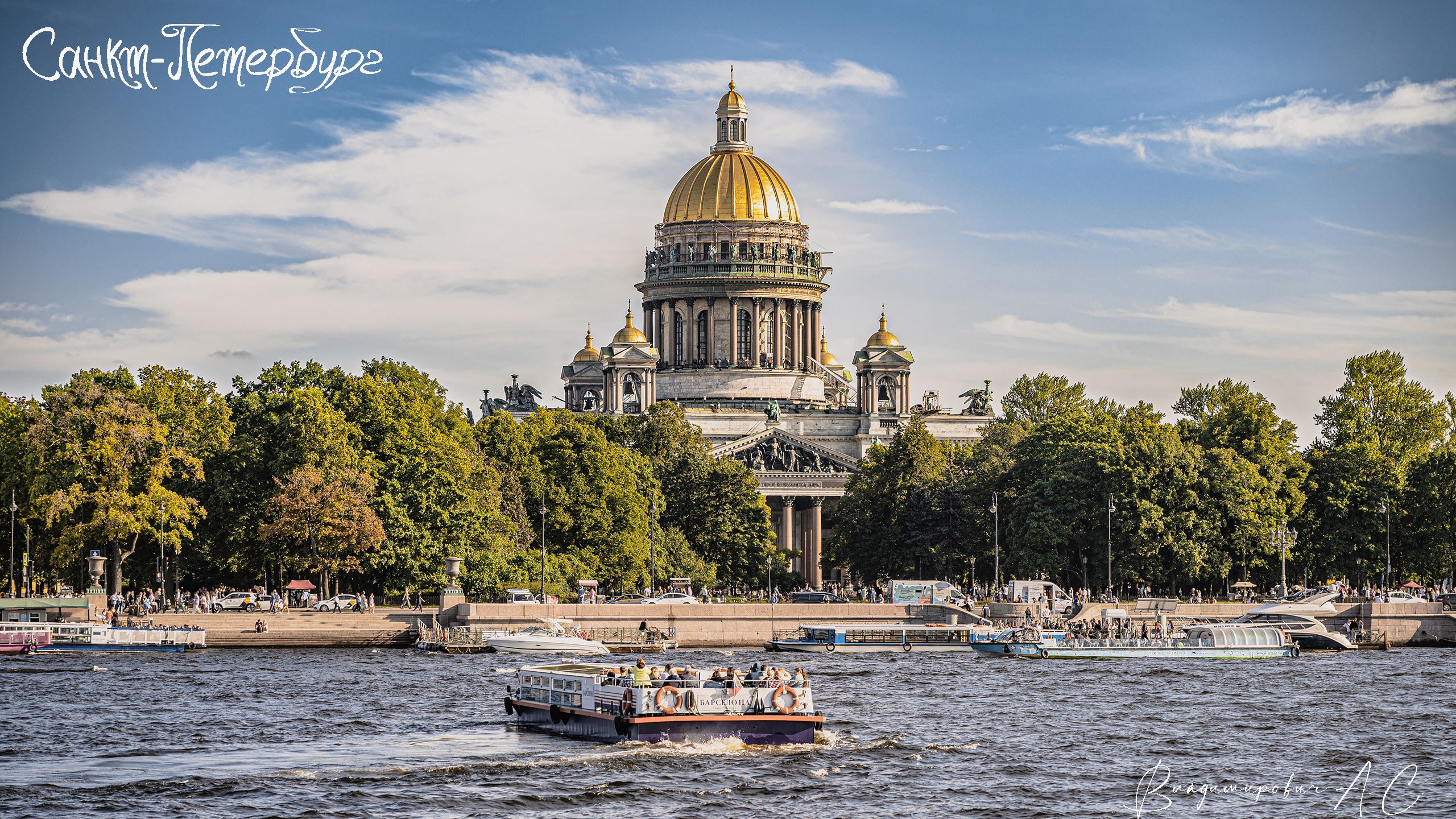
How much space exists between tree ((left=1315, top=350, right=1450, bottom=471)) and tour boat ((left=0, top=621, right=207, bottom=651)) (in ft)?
232

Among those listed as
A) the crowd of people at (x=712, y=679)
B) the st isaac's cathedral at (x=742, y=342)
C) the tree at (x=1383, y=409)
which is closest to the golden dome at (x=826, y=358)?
the st isaac's cathedral at (x=742, y=342)

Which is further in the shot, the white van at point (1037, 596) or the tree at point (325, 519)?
the white van at point (1037, 596)

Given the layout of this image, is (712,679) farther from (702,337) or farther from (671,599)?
(702,337)

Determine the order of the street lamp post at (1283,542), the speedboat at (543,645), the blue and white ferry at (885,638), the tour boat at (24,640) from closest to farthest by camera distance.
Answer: the tour boat at (24,640) < the speedboat at (543,645) < the blue and white ferry at (885,638) < the street lamp post at (1283,542)

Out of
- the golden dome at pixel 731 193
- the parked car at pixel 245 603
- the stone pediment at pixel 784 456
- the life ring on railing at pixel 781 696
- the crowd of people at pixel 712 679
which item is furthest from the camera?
the golden dome at pixel 731 193

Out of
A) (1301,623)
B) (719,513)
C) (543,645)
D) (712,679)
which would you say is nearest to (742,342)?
(719,513)

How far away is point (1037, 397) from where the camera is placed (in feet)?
500

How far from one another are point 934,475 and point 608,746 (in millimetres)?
70288

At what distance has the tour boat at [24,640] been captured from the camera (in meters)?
75.9

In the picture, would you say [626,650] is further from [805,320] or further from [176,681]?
[805,320]

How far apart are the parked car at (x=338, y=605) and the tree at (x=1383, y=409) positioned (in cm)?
6066

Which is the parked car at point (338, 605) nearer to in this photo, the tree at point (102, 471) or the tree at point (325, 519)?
the tree at point (325, 519)

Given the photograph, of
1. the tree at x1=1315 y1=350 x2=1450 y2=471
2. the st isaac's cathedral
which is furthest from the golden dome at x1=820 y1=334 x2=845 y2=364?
the tree at x1=1315 y1=350 x2=1450 y2=471

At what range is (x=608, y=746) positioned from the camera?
4681cm
